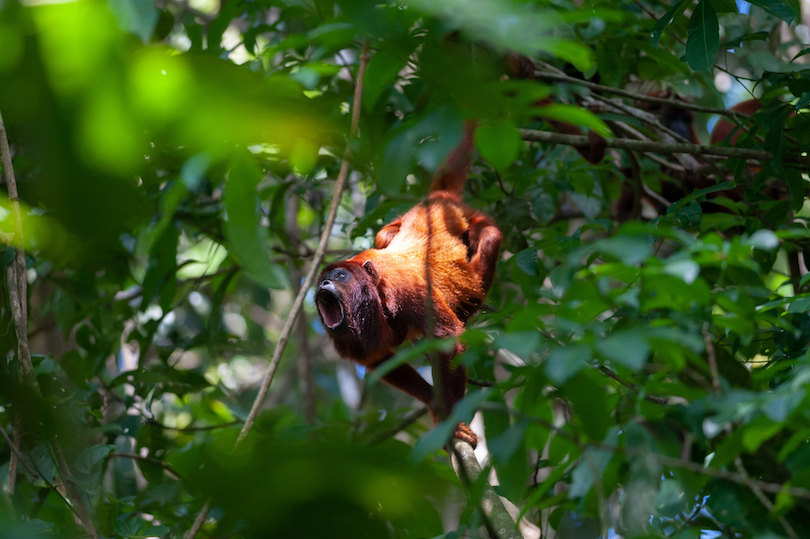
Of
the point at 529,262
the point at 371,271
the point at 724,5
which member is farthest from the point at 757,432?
the point at 371,271

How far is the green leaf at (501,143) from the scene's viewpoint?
1.27 m

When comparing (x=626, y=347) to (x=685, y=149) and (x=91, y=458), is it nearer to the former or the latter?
(x=91, y=458)

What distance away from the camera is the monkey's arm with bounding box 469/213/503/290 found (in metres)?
3.69

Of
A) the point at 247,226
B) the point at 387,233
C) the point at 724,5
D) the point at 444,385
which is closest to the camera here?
the point at 247,226

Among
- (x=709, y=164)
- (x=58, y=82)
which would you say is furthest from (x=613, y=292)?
(x=709, y=164)

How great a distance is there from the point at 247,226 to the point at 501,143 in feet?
2.21

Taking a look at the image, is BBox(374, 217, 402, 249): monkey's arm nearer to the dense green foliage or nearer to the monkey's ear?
the monkey's ear

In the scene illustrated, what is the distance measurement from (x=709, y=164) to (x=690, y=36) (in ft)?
4.03

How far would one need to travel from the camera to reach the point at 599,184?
4.70 meters

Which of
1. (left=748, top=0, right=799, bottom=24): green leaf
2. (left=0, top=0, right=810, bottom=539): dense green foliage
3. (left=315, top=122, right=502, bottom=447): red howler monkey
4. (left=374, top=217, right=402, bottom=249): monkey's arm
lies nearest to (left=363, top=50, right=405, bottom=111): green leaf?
(left=0, top=0, right=810, bottom=539): dense green foliage

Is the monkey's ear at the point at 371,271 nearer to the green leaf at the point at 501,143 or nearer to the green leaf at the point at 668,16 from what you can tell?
the green leaf at the point at 668,16

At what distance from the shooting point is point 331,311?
3518mm

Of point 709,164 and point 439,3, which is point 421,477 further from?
point 709,164

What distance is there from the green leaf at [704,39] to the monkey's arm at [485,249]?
4.53ft
